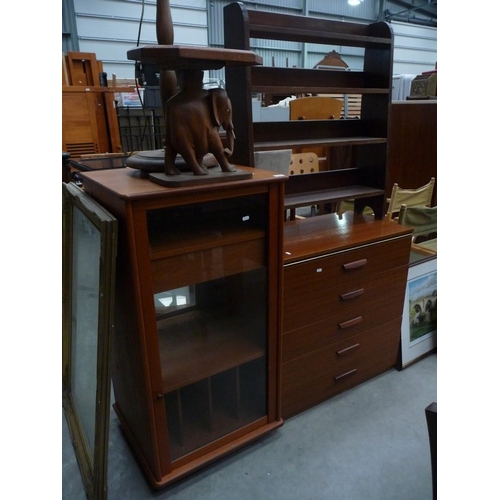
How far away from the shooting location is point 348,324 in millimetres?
1729

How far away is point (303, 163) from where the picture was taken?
2.99m

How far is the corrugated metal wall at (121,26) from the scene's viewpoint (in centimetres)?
709

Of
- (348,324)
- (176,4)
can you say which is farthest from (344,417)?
(176,4)

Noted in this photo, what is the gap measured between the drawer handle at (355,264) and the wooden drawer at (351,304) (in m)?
0.07

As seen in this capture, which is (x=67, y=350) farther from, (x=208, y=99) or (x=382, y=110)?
(x=382, y=110)

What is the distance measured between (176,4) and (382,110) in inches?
298

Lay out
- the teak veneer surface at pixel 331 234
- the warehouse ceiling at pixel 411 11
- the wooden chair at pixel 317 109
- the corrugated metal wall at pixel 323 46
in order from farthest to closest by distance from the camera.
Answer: the warehouse ceiling at pixel 411 11, the corrugated metal wall at pixel 323 46, the wooden chair at pixel 317 109, the teak veneer surface at pixel 331 234

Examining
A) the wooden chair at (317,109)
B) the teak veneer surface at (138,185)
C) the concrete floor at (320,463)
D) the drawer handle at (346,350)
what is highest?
the wooden chair at (317,109)

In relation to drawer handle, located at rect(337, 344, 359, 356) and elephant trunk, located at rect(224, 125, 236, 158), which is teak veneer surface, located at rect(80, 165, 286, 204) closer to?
elephant trunk, located at rect(224, 125, 236, 158)

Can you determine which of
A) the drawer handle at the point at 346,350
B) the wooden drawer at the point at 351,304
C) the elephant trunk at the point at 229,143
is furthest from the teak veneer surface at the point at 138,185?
the drawer handle at the point at 346,350

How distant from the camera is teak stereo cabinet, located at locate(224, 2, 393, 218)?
1416 millimetres

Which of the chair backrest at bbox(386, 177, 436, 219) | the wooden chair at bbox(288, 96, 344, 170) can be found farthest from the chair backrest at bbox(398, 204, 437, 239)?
the wooden chair at bbox(288, 96, 344, 170)

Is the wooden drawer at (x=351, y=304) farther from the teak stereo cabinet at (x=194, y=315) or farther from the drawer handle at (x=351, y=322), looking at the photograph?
the teak stereo cabinet at (x=194, y=315)

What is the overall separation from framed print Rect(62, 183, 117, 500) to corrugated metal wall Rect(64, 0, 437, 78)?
5808 mm
